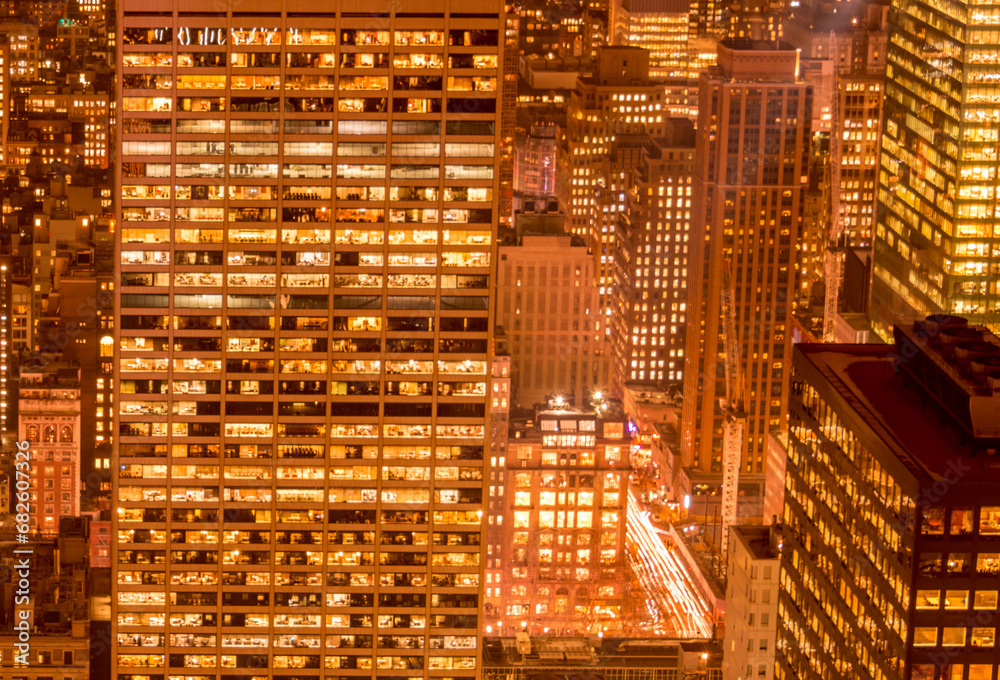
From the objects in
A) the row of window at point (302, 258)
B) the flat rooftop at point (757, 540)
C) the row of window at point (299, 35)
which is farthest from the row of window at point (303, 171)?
the flat rooftop at point (757, 540)

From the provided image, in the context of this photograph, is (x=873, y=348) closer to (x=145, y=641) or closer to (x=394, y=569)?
(x=394, y=569)

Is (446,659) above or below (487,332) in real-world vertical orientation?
below

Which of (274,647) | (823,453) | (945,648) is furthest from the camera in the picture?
(274,647)

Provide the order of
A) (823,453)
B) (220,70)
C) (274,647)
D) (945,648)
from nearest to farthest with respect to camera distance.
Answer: (945,648), (823,453), (220,70), (274,647)

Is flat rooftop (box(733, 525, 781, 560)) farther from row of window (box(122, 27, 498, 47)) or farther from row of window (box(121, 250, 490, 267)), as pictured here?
row of window (box(122, 27, 498, 47))

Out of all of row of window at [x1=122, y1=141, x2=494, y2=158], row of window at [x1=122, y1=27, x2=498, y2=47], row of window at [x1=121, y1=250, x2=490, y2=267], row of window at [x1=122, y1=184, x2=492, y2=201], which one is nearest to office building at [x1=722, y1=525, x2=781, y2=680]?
row of window at [x1=121, y1=250, x2=490, y2=267]

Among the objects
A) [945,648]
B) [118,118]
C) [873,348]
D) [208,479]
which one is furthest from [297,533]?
[945,648]
